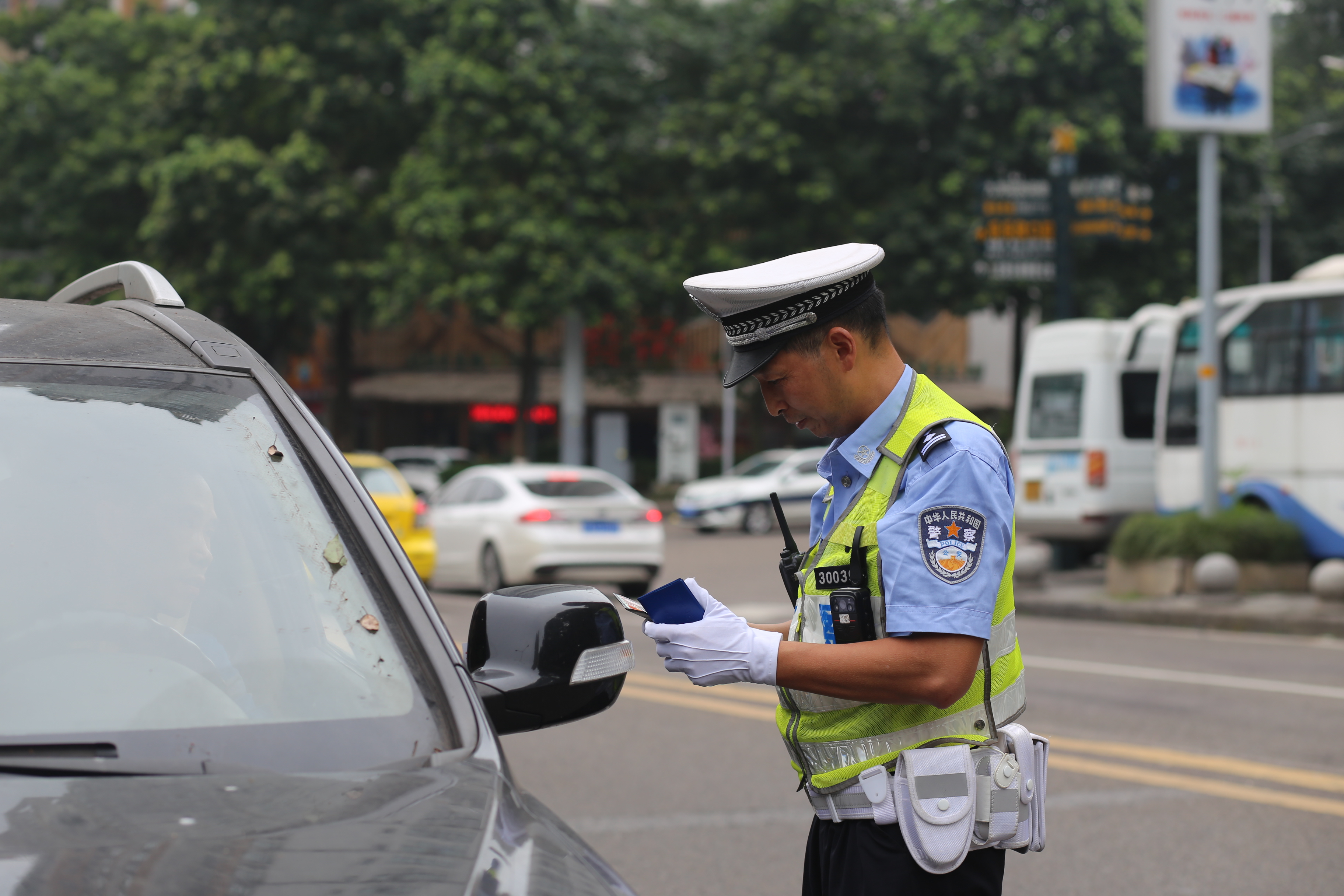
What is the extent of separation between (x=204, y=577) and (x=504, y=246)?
3133 centimetres

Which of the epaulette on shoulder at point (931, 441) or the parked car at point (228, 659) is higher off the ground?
the epaulette on shoulder at point (931, 441)

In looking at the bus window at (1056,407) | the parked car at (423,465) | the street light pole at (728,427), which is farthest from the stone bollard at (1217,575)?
the parked car at (423,465)

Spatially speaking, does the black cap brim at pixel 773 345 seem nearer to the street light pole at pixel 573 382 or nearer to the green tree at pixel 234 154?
the green tree at pixel 234 154

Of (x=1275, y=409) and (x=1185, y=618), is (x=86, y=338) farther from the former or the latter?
(x=1275, y=409)

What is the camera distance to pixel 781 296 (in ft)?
7.69

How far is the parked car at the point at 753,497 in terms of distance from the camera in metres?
27.1

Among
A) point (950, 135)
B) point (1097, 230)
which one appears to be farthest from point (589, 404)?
point (1097, 230)

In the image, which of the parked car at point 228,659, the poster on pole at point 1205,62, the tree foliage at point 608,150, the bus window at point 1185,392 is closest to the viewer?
the parked car at point 228,659

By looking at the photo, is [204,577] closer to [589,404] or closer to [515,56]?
[515,56]

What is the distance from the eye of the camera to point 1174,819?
6.09 meters

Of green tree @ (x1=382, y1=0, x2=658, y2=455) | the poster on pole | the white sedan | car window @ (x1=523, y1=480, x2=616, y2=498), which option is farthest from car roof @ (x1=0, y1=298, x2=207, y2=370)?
green tree @ (x1=382, y1=0, x2=658, y2=455)

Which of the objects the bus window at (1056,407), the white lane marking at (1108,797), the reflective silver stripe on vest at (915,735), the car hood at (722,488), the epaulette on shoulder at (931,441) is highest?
the epaulette on shoulder at (931,441)

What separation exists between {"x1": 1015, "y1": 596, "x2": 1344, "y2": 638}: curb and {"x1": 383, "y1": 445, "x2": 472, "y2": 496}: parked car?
2271 centimetres

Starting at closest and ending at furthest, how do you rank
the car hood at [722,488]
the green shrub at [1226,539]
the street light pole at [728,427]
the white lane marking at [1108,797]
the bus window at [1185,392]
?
the white lane marking at [1108,797] → the green shrub at [1226,539] → the bus window at [1185,392] → the car hood at [722,488] → the street light pole at [728,427]
